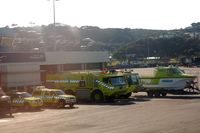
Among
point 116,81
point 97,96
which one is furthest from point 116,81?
point 97,96

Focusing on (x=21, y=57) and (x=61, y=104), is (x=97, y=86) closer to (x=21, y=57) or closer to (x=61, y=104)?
(x=61, y=104)

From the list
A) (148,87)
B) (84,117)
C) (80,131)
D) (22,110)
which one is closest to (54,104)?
(22,110)

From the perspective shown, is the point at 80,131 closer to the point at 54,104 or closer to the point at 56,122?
the point at 56,122

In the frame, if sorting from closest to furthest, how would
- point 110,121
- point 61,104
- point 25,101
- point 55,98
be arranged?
point 110,121, point 25,101, point 61,104, point 55,98

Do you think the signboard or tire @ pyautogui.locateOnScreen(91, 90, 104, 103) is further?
the signboard

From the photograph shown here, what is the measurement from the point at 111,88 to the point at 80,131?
58.6 ft

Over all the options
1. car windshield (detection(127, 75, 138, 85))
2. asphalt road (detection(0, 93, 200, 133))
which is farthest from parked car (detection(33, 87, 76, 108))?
car windshield (detection(127, 75, 138, 85))

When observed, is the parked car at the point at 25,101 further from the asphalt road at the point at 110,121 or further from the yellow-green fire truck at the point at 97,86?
the yellow-green fire truck at the point at 97,86

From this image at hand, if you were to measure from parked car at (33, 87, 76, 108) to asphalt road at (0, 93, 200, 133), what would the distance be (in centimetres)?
324

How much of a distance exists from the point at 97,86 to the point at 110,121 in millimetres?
14849

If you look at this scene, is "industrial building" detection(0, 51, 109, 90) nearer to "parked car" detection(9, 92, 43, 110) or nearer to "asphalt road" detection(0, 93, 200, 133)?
"parked car" detection(9, 92, 43, 110)

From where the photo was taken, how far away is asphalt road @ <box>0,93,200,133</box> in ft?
69.4

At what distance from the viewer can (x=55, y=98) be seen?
3512 cm

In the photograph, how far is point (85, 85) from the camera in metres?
40.2
